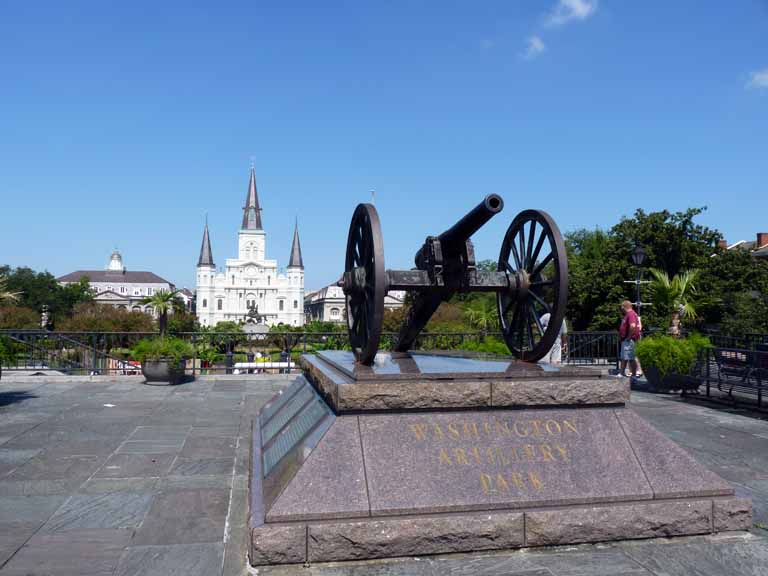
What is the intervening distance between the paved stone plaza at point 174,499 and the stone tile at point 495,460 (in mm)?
318

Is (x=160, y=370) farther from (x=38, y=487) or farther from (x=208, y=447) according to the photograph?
(x=38, y=487)

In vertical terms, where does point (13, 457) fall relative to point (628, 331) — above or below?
below

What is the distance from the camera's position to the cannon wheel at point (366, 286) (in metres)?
4.46

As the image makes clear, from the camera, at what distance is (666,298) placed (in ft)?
52.2

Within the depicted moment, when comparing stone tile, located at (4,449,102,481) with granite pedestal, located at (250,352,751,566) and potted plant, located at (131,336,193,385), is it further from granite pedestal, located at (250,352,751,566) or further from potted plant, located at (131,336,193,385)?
potted plant, located at (131,336,193,385)

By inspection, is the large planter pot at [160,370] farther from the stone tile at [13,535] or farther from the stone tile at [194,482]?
the stone tile at [13,535]

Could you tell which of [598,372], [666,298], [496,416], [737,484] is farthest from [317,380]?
Answer: [666,298]

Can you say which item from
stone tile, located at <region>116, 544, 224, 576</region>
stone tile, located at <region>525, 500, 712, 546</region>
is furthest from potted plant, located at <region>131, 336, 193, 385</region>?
stone tile, located at <region>525, 500, 712, 546</region>

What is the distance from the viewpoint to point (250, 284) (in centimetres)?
12631

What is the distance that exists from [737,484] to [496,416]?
2.33m

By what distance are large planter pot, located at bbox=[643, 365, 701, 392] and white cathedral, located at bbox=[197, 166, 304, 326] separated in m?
113

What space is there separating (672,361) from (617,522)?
308 inches

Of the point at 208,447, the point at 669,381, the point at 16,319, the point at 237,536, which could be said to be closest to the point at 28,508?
the point at 237,536

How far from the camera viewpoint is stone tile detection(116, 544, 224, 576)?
322 cm
